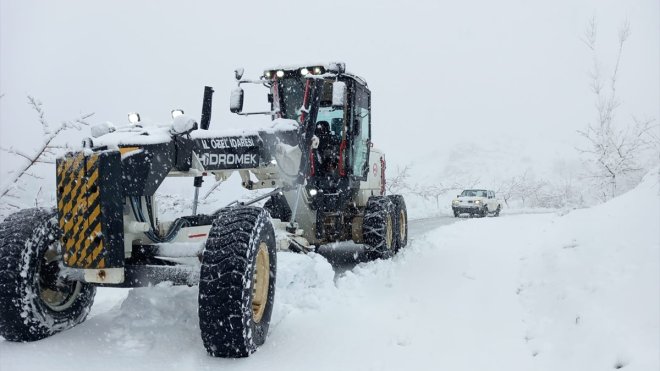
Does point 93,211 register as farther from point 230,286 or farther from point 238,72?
point 238,72

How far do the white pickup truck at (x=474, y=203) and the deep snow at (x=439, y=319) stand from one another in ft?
57.9

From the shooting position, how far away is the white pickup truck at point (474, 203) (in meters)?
23.5

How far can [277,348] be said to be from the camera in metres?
3.84

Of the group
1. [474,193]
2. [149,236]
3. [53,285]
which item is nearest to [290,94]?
[149,236]

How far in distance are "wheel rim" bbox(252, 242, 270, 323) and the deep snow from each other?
312 millimetres

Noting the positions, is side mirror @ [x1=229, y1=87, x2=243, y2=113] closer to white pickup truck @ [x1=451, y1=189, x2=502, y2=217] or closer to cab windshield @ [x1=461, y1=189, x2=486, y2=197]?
white pickup truck @ [x1=451, y1=189, x2=502, y2=217]

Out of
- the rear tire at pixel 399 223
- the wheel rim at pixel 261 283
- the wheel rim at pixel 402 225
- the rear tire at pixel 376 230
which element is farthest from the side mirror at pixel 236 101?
the wheel rim at pixel 402 225

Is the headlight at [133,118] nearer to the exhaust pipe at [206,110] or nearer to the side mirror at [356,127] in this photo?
the exhaust pipe at [206,110]

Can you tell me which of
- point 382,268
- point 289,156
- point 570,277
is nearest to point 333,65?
point 289,156

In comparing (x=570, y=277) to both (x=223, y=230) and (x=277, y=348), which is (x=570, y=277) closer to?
(x=277, y=348)

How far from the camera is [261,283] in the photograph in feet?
13.0

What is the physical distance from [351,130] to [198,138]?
3.84 metres

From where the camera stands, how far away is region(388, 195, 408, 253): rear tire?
28.5 feet

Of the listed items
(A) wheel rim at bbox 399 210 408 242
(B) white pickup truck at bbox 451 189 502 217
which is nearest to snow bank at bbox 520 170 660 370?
(A) wheel rim at bbox 399 210 408 242
